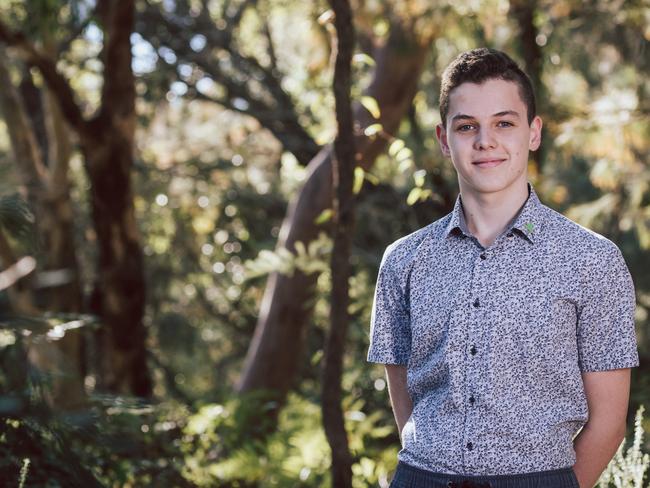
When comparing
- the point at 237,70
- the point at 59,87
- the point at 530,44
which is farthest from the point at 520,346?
the point at 237,70

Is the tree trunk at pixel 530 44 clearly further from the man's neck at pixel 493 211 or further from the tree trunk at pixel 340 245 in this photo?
the man's neck at pixel 493 211

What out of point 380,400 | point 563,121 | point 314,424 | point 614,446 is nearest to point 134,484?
point 380,400

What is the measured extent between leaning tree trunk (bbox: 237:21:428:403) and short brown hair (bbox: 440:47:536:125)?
17.7 ft

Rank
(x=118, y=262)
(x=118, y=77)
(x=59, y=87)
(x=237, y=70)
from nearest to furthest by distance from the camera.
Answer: (x=59, y=87)
(x=118, y=77)
(x=118, y=262)
(x=237, y=70)

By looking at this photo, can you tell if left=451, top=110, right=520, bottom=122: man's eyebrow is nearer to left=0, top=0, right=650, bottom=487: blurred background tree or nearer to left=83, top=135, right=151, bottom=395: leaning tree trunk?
left=0, top=0, right=650, bottom=487: blurred background tree

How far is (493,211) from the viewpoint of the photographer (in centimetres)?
238

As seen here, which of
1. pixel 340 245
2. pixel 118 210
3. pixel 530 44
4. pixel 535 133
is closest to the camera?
pixel 535 133

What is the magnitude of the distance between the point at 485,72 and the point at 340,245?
1.82m

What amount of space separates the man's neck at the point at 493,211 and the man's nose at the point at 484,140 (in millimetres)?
108

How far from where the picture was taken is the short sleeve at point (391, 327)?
251 cm

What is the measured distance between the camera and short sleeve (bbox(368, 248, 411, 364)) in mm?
2512

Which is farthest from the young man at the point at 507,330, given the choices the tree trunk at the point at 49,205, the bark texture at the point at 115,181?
the tree trunk at the point at 49,205

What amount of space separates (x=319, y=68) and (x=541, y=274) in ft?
15.7

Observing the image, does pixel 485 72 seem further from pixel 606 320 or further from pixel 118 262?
pixel 118 262
